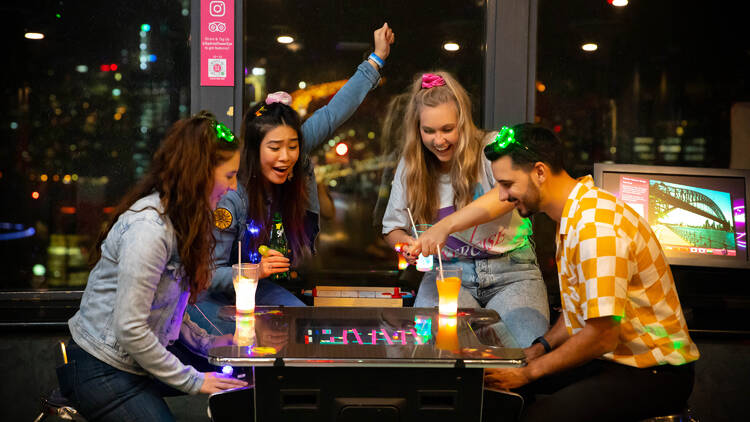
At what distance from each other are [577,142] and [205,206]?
2.57m

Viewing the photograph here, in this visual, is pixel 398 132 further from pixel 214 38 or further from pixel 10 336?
pixel 10 336

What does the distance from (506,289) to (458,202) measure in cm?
45

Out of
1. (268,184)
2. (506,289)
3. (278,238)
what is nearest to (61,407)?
(278,238)

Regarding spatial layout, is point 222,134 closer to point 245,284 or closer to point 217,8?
point 245,284

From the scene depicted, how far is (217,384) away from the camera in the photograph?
7.16 feet

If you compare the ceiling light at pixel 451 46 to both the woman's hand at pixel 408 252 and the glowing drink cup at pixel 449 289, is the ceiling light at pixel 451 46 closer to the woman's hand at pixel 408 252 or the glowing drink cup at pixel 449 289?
the woman's hand at pixel 408 252

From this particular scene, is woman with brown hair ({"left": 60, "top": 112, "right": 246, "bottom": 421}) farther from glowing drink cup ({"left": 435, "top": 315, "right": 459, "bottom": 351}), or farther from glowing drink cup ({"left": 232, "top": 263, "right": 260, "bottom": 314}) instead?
glowing drink cup ({"left": 435, "top": 315, "right": 459, "bottom": 351})

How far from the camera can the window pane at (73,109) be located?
395cm

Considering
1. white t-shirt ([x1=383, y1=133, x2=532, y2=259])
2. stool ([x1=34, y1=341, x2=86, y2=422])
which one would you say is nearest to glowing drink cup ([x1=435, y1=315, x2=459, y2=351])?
white t-shirt ([x1=383, y1=133, x2=532, y2=259])

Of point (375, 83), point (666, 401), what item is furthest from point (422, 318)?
point (375, 83)


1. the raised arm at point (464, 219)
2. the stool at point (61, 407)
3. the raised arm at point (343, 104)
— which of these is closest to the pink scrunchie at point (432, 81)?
the raised arm at point (343, 104)

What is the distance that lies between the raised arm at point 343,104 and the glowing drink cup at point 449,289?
1.21 m

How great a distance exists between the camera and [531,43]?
3773 mm

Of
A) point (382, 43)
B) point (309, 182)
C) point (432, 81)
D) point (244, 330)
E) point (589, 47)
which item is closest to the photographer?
point (244, 330)
